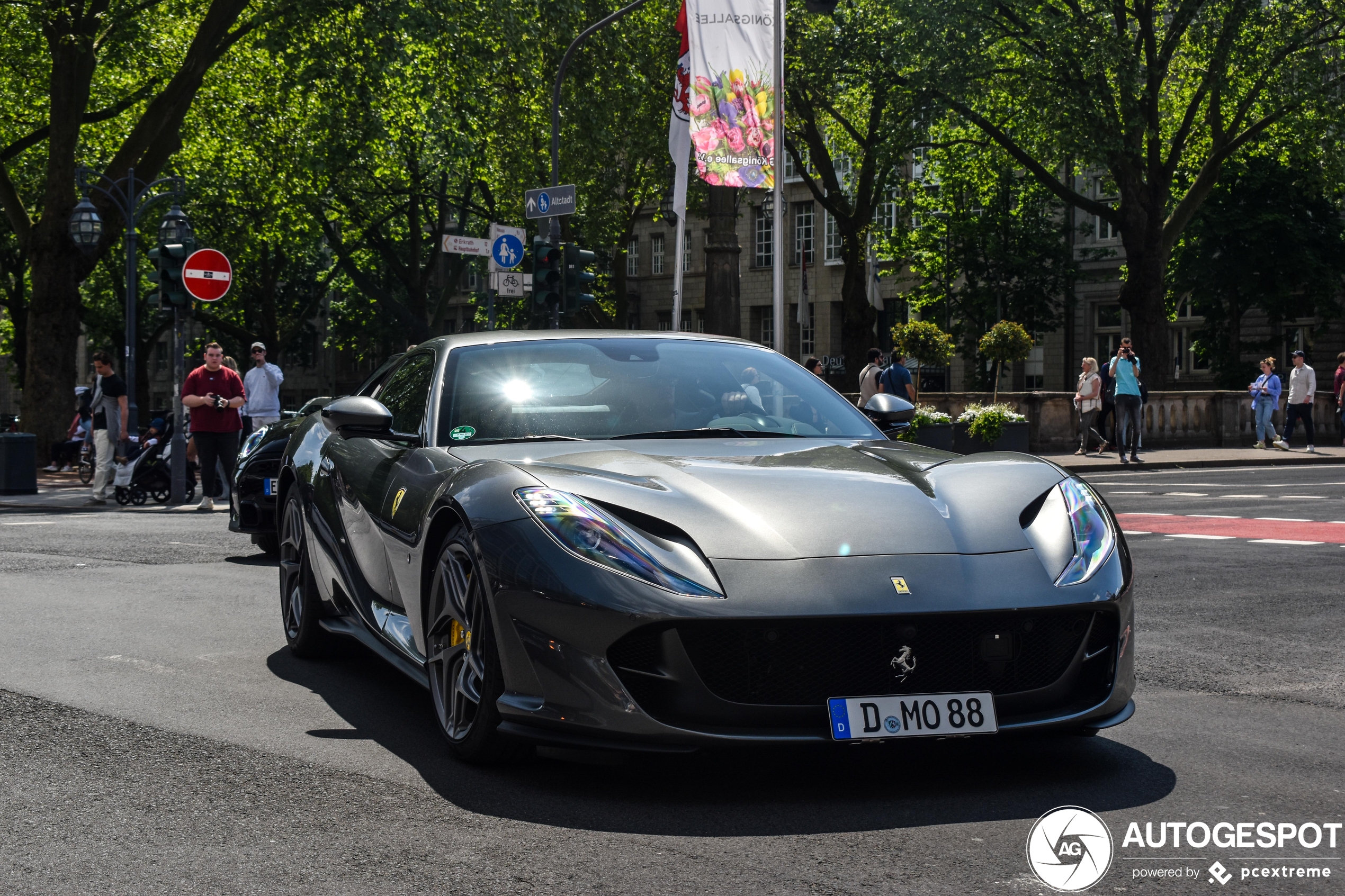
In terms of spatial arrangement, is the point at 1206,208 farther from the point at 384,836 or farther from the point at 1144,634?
the point at 384,836

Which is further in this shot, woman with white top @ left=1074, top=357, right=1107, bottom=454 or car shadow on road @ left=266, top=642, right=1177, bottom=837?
woman with white top @ left=1074, top=357, right=1107, bottom=454

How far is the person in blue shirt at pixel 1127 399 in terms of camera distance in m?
26.3

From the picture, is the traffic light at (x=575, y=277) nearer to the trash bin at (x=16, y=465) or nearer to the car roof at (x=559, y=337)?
the trash bin at (x=16, y=465)

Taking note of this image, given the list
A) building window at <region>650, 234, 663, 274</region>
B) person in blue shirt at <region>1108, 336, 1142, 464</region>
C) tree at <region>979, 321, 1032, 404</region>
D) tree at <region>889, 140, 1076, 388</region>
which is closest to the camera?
person in blue shirt at <region>1108, 336, 1142, 464</region>

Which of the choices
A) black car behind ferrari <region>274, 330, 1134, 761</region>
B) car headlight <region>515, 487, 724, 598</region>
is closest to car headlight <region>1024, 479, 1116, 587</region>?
black car behind ferrari <region>274, 330, 1134, 761</region>

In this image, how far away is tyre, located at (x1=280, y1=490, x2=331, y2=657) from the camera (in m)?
6.47

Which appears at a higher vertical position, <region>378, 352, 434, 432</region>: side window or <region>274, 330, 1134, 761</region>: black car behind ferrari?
<region>378, 352, 434, 432</region>: side window

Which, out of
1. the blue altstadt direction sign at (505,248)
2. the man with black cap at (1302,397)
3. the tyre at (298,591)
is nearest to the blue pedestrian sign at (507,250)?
the blue altstadt direction sign at (505,248)

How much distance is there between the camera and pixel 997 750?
15.1ft

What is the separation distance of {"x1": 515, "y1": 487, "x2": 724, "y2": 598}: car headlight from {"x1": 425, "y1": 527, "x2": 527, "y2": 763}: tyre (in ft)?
1.04

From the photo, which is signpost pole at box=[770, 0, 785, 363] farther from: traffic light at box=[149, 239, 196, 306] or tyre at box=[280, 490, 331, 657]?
tyre at box=[280, 490, 331, 657]

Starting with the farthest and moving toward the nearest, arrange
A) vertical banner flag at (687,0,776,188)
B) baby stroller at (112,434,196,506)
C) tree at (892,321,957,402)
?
tree at (892,321,957,402) → baby stroller at (112,434,196,506) → vertical banner flag at (687,0,776,188)

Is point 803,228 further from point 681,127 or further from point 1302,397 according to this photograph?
point 681,127

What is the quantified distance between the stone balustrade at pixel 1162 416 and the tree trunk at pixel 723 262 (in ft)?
35.7
